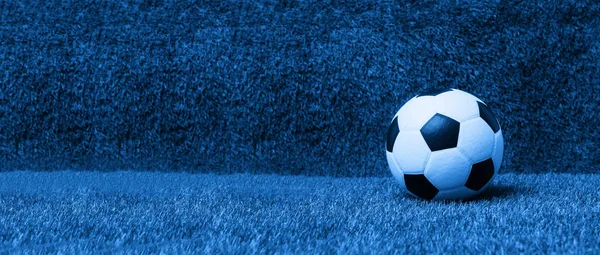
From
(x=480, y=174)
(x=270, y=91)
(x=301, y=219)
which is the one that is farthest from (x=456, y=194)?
(x=270, y=91)

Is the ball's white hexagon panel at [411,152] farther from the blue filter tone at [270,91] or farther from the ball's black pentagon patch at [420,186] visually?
the blue filter tone at [270,91]

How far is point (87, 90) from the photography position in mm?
1723

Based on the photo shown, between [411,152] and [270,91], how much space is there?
0.70m

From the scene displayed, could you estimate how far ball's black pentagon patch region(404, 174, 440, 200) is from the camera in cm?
107

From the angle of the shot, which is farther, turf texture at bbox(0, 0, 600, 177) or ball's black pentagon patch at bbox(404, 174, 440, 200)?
turf texture at bbox(0, 0, 600, 177)

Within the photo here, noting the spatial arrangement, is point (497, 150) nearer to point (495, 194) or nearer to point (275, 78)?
point (495, 194)

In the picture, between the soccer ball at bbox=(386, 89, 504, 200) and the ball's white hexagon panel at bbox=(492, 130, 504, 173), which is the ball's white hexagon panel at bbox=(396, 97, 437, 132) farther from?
the ball's white hexagon panel at bbox=(492, 130, 504, 173)

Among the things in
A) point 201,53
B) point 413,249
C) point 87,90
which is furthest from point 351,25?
point 413,249

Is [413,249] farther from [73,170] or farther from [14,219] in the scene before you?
[73,170]

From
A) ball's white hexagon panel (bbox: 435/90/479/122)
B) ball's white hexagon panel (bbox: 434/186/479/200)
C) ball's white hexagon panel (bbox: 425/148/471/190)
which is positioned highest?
ball's white hexagon panel (bbox: 435/90/479/122)

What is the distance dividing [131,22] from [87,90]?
0.91 feet

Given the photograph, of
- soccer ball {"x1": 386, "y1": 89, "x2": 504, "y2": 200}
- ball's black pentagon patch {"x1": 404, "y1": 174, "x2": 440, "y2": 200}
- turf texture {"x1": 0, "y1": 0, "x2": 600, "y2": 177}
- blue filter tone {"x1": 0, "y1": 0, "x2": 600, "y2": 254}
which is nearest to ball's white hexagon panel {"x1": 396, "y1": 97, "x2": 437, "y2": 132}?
soccer ball {"x1": 386, "y1": 89, "x2": 504, "y2": 200}

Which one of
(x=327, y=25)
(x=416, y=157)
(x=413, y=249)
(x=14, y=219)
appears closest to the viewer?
(x=413, y=249)

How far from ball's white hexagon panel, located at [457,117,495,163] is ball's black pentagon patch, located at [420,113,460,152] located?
0.04 ft
